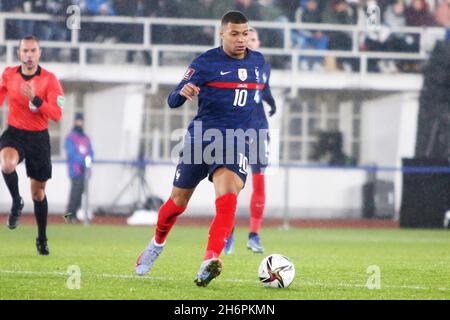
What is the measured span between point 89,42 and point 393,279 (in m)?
16.1

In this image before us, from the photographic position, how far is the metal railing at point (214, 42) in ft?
80.3

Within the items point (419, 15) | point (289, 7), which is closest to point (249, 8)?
point (289, 7)

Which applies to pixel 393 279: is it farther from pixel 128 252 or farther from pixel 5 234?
pixel 5 234

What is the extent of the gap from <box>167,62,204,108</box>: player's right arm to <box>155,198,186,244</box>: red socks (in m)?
0.85

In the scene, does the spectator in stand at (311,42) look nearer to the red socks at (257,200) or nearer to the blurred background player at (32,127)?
the red socks at (257,200)

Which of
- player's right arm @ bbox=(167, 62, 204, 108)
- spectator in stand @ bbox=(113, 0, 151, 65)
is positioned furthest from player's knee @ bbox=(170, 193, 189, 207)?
spectator in stand @ bbox=(113, 0, 151, 65)

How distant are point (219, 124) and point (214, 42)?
16.6 meters

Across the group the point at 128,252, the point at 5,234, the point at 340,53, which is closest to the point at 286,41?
the point at 340,53

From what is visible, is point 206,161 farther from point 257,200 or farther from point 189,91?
point 257,200

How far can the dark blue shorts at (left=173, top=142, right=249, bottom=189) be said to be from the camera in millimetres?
9219

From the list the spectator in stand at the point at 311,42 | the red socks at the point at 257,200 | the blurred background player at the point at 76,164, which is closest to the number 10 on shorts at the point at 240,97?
the red socks at the point at 257,200

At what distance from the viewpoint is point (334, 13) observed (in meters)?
26.3

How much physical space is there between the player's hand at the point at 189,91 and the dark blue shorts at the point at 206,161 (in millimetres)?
442

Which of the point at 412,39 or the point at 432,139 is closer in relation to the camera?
the point at 432,139
